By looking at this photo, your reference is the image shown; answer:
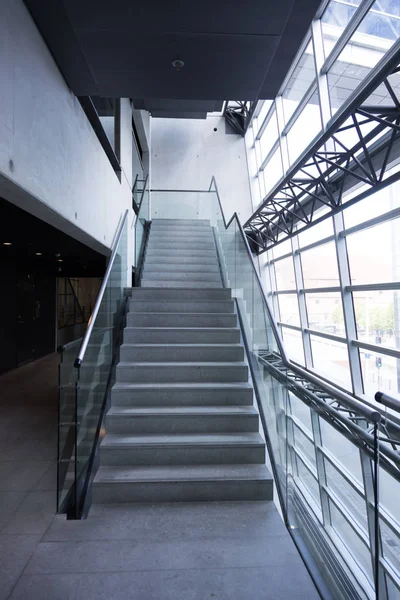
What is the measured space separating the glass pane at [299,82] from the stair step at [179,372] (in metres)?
8.73

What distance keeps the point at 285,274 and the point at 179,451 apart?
9800mm

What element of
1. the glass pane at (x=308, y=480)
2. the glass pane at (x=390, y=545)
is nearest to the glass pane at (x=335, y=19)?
the glass pane at (x=308, y=480)

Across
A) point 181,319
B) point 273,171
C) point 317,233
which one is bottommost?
point 181,319

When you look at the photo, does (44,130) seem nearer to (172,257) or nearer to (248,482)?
(248,482)

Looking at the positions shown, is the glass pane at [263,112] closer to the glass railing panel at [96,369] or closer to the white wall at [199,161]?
the white wall at [199,161]

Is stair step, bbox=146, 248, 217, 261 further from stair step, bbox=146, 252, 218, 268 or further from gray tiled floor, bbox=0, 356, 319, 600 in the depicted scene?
gray tiled floor, bbox=0, 356, 319, 600

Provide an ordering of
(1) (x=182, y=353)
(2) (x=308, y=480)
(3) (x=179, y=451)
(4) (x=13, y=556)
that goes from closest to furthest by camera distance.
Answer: (4) (x=13, y=556), (2) (x=308, y=480), (3) (x=179, y=451), (1) (x=182, y=353)

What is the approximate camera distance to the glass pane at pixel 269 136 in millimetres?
12742

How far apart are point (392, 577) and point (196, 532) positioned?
53.6 inches

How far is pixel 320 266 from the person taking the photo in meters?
9.14

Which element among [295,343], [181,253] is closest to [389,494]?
[181,253]

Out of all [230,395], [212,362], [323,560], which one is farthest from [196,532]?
[212,362]

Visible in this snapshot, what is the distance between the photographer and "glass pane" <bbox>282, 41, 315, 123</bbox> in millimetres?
9133

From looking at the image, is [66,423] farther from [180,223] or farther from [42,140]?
[180,223]
